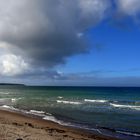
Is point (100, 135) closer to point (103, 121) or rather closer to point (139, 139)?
point (139, 139)

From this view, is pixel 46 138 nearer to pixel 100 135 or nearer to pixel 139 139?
pixel 100 135

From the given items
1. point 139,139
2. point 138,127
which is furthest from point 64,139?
point 138,127

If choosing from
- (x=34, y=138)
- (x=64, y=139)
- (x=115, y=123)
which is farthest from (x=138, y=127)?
(x=34, y=138)

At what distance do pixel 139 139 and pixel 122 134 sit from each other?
1617 millimetres

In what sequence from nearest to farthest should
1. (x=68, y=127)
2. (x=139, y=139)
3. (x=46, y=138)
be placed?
(x=46, y=138)
(x=139, y=139)
(x=68, y=127)

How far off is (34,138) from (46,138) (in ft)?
2.57

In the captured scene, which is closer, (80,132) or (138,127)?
(80,132)

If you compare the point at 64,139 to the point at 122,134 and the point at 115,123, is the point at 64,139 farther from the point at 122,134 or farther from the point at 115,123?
the point at 115,123

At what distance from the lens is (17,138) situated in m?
13.0

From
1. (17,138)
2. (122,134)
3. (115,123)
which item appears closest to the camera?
(17,138)

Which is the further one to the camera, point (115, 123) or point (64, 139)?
point (115, 123)

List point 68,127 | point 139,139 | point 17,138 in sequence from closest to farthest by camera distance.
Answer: point 17,138, point 139,139, point 68,127

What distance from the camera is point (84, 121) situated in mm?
23953

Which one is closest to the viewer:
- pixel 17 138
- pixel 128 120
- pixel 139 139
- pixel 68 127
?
pixel 17 138
